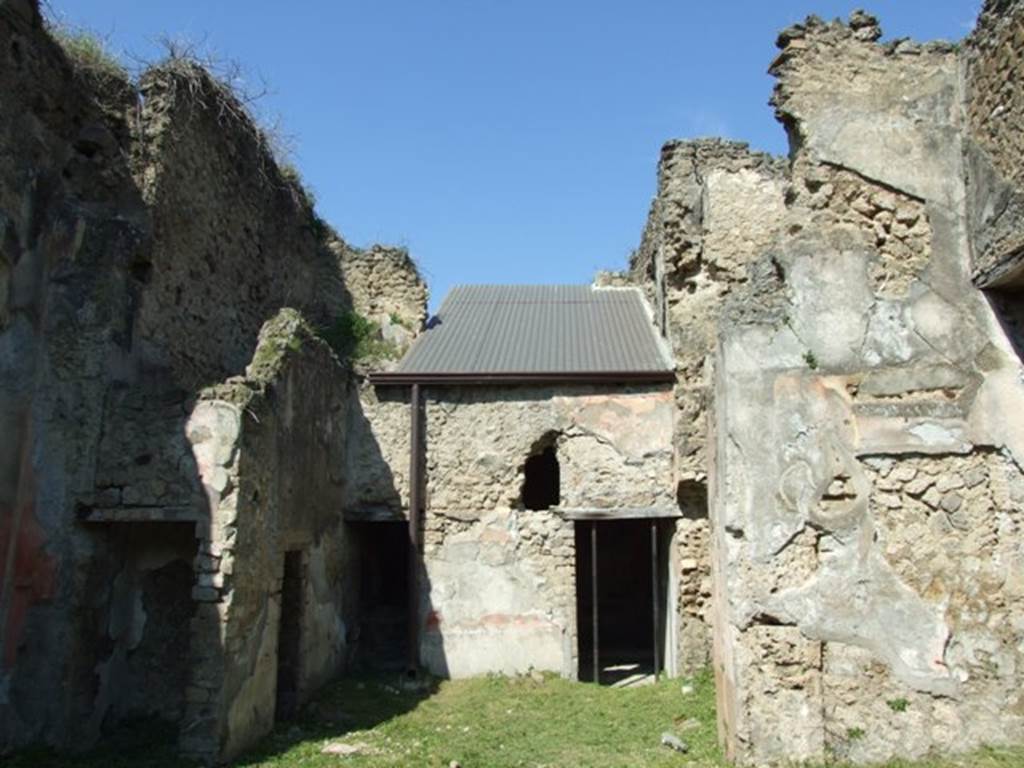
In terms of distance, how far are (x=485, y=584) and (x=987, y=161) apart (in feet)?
24.4

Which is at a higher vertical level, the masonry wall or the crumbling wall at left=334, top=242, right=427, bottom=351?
the crumbling wall at left=334, top=242, right=427, bottom=351

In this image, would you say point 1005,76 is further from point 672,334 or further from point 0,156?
point 0,156

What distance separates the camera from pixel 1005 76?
19.4 feet

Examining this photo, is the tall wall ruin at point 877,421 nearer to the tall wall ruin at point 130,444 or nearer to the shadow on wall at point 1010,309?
the shadow on wall at point 1010,309

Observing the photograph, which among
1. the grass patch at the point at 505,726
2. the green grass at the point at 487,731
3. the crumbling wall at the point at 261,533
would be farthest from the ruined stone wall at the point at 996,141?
the crumbling wall at the point at 261,533

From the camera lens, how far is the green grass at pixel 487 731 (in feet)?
23.1

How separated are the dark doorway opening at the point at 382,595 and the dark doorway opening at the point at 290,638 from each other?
206 cm

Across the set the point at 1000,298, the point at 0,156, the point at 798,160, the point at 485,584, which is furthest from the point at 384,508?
the point at 1000,298

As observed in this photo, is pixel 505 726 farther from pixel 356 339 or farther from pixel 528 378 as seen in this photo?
pixel 356 339

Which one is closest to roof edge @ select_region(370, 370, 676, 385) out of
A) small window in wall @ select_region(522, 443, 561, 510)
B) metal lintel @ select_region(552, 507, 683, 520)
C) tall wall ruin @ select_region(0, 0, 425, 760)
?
tall wall ruin @ select_region(0, 0, 425, 760)

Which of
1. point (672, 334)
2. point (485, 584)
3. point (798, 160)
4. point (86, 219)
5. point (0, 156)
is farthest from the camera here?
point (672, 334)

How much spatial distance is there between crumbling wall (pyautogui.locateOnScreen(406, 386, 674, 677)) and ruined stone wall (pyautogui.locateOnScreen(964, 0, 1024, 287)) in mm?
5414

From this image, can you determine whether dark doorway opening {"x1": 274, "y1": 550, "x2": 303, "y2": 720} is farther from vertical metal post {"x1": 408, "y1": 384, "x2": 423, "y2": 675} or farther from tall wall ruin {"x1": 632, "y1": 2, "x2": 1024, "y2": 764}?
tall wall ruin {"x1": 632, "y1": 2, "x2": 1024, "y2": 764}

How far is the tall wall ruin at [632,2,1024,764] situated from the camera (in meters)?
5.93
